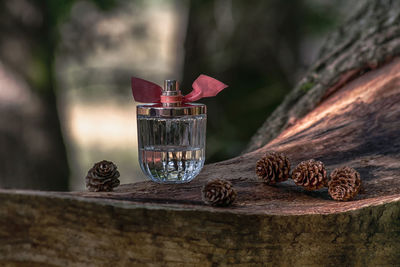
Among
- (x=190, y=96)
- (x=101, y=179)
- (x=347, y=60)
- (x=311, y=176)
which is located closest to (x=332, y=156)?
(x=311, y=176)

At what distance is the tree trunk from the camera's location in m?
1.09

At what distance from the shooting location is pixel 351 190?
1467 mm

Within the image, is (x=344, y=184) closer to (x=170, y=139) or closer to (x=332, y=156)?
(x=332, y=156)

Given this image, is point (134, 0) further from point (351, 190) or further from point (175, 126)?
point (351, 190)

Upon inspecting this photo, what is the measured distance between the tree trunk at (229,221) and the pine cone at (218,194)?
0.04m

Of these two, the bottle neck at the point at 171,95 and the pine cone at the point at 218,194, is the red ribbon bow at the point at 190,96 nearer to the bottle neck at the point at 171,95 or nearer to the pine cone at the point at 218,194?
the bottle neck at the point at 171,95

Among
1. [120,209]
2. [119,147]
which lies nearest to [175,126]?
[120,209]

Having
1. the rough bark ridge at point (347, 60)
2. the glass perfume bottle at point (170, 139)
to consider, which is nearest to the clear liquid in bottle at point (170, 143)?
the glass perfume bottle at point (170, 139)

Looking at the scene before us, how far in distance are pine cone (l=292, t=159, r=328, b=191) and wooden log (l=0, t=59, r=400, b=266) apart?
0.13ft

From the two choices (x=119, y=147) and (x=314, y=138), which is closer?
(x=314, y=138)

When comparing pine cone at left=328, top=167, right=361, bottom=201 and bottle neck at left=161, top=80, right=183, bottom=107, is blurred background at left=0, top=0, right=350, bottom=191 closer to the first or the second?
bottle neck at left=161, top=80, right=183, bottom=107

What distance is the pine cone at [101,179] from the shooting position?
4.82 feet

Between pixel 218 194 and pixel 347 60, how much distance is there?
1.62m

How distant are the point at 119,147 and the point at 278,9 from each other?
2964mm
